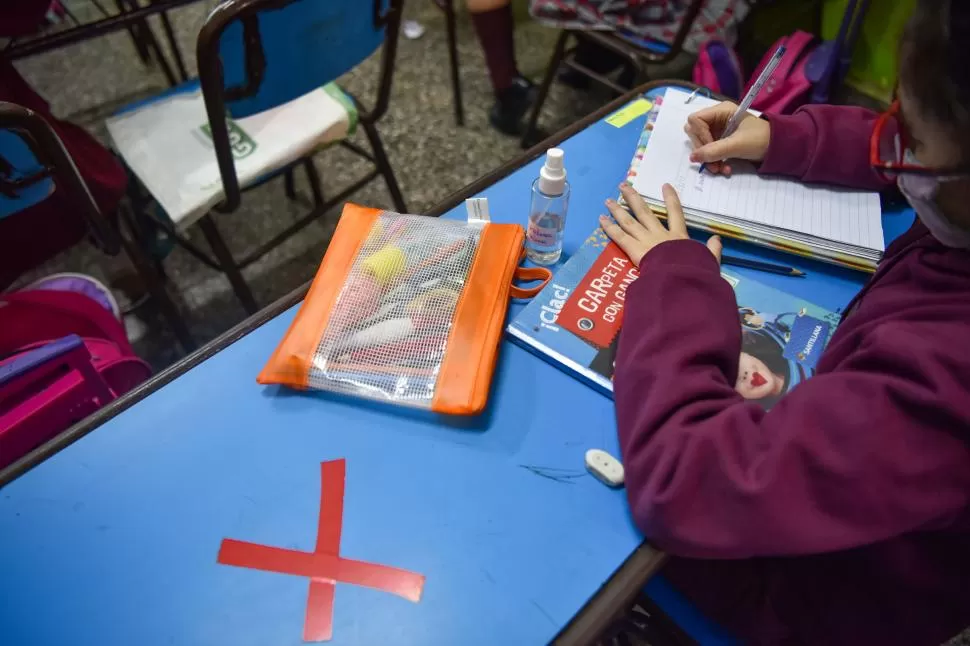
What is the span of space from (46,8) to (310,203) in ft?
3.12

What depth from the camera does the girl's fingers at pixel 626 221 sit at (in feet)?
2.49

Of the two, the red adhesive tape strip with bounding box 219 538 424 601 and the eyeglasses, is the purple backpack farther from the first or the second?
the red adhesive tape strip with bounding box 219 538 424 601

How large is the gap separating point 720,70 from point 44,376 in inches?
59.8

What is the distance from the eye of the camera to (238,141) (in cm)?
123

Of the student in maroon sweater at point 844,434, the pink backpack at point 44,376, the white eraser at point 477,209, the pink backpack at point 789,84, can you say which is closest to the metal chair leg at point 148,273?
the pink backpack at point 44,376

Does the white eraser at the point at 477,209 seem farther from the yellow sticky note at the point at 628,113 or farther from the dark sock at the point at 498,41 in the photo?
the dark sock at the point at 498,41

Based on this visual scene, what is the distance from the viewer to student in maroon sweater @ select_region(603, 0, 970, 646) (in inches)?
17.9

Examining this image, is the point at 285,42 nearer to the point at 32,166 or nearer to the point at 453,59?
the point at 32,166

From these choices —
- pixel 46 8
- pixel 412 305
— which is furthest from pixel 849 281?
pixel 46 8

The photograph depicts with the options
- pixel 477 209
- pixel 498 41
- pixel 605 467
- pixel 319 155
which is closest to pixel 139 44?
pixel 319 155

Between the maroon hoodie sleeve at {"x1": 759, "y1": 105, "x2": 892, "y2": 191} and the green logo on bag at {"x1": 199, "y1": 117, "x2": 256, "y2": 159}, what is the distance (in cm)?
97

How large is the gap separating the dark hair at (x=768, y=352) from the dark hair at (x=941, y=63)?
281 mm

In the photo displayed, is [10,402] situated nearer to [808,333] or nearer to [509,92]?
[808,333]

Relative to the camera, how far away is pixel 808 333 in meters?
0.69
